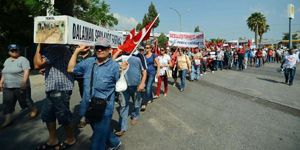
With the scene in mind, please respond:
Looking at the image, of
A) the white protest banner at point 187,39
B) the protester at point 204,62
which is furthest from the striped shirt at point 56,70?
the protester at point 204,62

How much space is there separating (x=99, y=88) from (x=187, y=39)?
13966 millimetres

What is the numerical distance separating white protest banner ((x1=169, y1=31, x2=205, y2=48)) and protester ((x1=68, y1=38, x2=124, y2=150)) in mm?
13389

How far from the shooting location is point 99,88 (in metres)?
3.67

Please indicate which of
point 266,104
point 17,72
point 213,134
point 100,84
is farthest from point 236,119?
point 17,72

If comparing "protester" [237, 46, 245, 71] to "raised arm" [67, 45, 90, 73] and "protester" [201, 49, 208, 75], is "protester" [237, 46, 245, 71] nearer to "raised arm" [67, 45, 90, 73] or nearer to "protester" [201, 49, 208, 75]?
"protester" [201, 49, 208, 75]

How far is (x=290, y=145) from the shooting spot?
4926 millimetres

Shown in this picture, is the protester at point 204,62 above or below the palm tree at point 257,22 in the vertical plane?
below

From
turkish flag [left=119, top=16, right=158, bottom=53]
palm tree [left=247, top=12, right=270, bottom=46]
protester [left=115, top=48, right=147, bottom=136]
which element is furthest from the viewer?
palm tree [left=247, top=12, right=270, bottom=46]

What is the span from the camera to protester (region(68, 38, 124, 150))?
3.63 m

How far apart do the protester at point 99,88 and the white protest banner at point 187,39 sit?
13.4 meters

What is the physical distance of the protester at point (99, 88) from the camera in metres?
3.63

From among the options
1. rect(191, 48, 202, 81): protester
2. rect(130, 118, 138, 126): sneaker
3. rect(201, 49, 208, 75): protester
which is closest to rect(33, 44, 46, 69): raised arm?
rect(130, 118, 138, 126): sneaker

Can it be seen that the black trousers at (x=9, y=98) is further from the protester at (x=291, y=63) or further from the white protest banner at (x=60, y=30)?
the protester at (x=291, y=63)

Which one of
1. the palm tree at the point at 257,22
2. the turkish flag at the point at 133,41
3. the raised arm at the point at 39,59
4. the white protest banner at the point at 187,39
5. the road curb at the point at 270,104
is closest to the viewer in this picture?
the raised arm at the point at 39,59
